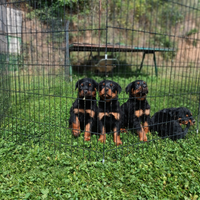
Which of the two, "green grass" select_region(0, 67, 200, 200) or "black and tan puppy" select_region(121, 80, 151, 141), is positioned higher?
"black and tan puppy" select_region(121, 80, 151, 141)

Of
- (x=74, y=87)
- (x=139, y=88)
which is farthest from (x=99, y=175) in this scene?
(x=74, y=87)

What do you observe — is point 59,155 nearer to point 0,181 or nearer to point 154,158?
point 0,181

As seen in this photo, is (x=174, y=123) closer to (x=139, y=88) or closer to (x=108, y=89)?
(x=139, y=88)

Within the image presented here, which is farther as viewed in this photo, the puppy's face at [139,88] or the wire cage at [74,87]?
the puppy's face at [139,88]

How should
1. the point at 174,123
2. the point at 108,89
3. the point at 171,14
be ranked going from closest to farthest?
the point at 108,89 < the point at 171,14 < the point at 174,123

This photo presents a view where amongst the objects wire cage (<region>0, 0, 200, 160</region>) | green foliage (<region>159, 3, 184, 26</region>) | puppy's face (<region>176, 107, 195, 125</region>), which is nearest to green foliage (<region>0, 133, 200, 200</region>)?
wire cage (<region>0, 0, 200, 160</region>)

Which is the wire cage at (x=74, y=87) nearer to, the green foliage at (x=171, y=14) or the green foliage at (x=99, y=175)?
the green foliage at (x=171, y=14)

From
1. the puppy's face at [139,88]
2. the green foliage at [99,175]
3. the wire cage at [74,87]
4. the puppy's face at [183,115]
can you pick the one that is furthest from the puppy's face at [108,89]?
the puppy's face at [183,115]

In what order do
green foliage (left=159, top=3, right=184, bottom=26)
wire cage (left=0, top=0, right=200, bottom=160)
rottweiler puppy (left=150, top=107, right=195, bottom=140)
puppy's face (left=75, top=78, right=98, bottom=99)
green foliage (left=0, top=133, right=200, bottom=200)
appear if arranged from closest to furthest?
green foliage (left=0, top=133, right=200, bottom=200), wire cage (left=0, top=0, right=200, bottom=160), green foliage (left=159, top=3, right=184, bottom=26), puppy's face (left=75, top=78, right=98, bottom=99), rottweiler puppy (left=150, top=107, right=195, bottom=140)

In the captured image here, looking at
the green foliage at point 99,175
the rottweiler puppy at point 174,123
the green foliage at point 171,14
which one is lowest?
the green foliage at point 99,175

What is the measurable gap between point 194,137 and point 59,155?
212 cm

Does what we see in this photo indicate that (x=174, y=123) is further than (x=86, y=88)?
Yes

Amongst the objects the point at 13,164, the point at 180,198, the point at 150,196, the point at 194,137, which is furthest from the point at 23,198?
the point at 194,137

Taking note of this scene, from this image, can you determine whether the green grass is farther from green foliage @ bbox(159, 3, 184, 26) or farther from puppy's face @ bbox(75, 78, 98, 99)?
green foliage @ bbox(159, 3, 184, 26)
